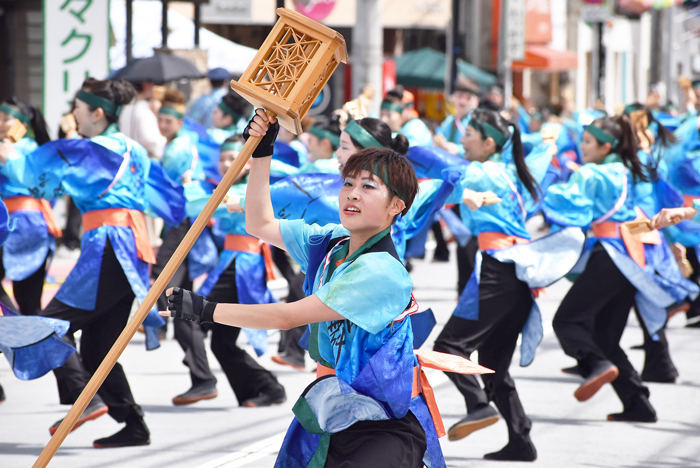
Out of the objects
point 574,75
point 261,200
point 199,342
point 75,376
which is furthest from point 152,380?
point 574,75

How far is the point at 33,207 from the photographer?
6824 millimetres

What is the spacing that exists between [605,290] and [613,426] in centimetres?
76

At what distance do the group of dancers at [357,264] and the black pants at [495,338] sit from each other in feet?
0.03

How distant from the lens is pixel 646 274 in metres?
6.27

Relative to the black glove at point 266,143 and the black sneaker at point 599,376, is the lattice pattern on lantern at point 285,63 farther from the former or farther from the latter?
the black sneaker at point 599,376

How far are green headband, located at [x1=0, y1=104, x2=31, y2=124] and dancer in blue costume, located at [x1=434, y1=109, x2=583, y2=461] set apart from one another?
2901 mm

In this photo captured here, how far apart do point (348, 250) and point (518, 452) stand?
2.27 metres

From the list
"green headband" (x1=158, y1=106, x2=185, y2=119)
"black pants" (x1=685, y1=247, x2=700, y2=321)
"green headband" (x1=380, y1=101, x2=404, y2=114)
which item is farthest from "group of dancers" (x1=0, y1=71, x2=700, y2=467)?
"green headband" (x1=380, y1=101, x2=404, y2=114)

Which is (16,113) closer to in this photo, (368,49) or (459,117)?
(459,117)

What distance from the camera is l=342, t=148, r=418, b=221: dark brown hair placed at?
3369mm

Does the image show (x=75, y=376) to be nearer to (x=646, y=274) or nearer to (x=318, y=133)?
(x=318, y=133)

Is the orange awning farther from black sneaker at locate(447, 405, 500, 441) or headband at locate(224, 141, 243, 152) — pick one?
A: black sneaker at locate(447, 405, 500, 441)

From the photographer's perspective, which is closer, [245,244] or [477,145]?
[477,145]

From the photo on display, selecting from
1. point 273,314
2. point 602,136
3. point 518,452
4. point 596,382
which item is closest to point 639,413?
point 596,382
